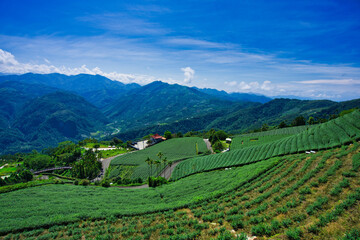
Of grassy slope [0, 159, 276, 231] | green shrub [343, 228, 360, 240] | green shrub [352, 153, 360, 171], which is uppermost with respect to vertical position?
green shrub [352, 153, 360, 171]

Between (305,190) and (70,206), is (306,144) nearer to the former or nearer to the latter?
(305,190)

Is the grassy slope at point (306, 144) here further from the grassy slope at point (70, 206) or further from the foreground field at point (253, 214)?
the grassy slope at point (70, 206)

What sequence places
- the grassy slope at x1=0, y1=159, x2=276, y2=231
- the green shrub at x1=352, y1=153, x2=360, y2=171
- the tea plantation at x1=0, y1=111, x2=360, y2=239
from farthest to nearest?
1. the grassy slope at x1=0, y1=159, x2=276, y2=231
2. the green shrub at x1=352, y1=153, x2=360, y2=171
3. the tea plantation at x1=0, y1=111, x2=360, y2=239

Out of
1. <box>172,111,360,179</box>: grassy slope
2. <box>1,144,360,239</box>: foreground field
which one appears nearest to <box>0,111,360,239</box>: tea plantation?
<box>1,144,360,239</box>: foreground field

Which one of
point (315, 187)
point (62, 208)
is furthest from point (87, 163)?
point (315, 187)

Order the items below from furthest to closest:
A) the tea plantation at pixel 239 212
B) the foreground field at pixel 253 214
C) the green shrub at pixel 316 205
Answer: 1. the green shrub at pixel 316 205
2. the tea plantation at pixel 239 212
3. the foreground field at pixel 253 214

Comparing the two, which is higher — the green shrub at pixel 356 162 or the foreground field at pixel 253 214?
the green shrub at pixel 356 162

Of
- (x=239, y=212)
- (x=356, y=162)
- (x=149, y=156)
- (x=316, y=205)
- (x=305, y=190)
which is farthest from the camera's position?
(x=149, y=156)

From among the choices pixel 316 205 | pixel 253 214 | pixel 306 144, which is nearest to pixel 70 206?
pixel 253 214

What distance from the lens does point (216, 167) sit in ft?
181

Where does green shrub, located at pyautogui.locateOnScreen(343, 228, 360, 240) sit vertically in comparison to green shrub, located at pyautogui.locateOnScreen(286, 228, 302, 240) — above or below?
above

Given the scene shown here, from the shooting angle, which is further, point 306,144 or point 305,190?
point 306,144

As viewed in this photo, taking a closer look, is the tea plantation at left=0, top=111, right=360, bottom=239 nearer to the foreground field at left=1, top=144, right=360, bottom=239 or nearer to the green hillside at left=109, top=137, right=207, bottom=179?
the foreground field at left=1, top=144, right=360, bottom=239

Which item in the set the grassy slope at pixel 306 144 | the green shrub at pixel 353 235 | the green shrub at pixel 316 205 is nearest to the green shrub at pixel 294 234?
the green shrub at pixel 353 235
